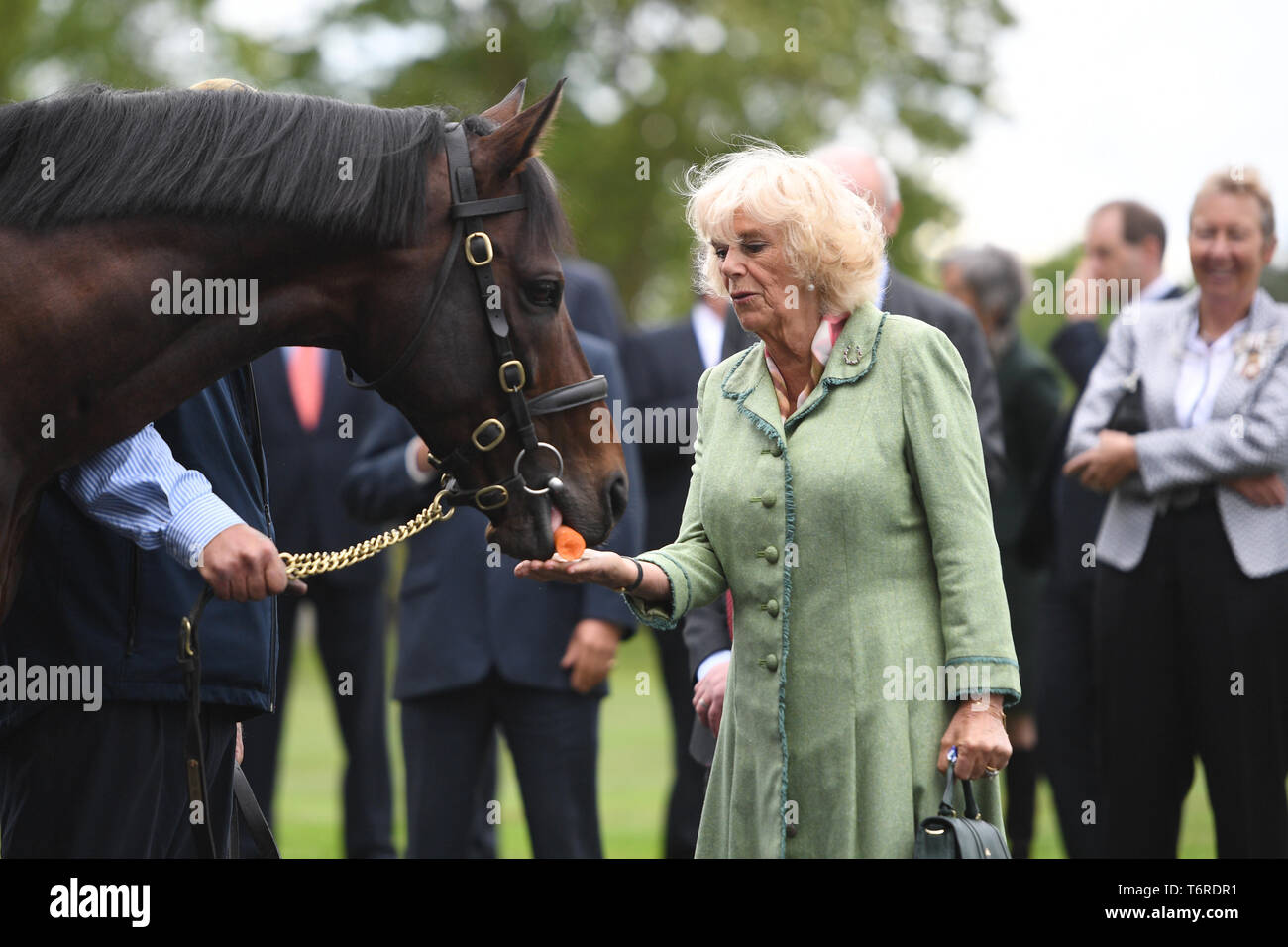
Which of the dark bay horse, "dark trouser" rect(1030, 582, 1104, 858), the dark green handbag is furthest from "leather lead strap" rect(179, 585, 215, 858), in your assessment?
"dark trouser" rect(1030, 582, 1104, 858)

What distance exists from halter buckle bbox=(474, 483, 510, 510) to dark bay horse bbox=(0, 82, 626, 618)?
16 millimetres

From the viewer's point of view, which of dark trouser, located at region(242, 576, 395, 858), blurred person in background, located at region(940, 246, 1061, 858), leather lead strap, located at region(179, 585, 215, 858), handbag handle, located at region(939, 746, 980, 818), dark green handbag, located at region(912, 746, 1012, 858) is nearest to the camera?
dark green handbag, located at region(912, 746, 1012, 858)

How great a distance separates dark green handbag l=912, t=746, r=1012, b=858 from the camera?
2975mm

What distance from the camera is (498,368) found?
3.46m

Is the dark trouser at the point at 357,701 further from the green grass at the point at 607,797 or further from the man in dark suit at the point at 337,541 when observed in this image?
the green grass at the point at 607,797

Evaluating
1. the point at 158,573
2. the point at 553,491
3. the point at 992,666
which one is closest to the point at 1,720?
the point at 158,573

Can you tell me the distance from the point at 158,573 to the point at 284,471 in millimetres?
3521

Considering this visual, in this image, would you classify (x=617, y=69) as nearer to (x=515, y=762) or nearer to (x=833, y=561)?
(x=515, y=762)

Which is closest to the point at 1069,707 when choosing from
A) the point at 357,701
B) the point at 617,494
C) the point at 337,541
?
the point at 357,701

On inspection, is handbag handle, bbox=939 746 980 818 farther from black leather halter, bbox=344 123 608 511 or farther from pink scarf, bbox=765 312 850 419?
black leather halter, bbox=344 123 608 511

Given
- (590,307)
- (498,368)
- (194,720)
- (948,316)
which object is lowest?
(194,720)

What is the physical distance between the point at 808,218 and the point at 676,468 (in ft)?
10.7

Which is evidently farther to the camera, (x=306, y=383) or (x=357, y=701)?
(x=306, y=383)

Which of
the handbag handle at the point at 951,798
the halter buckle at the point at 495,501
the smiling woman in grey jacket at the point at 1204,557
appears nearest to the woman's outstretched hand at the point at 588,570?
the halter buckle at the point at 495,501
